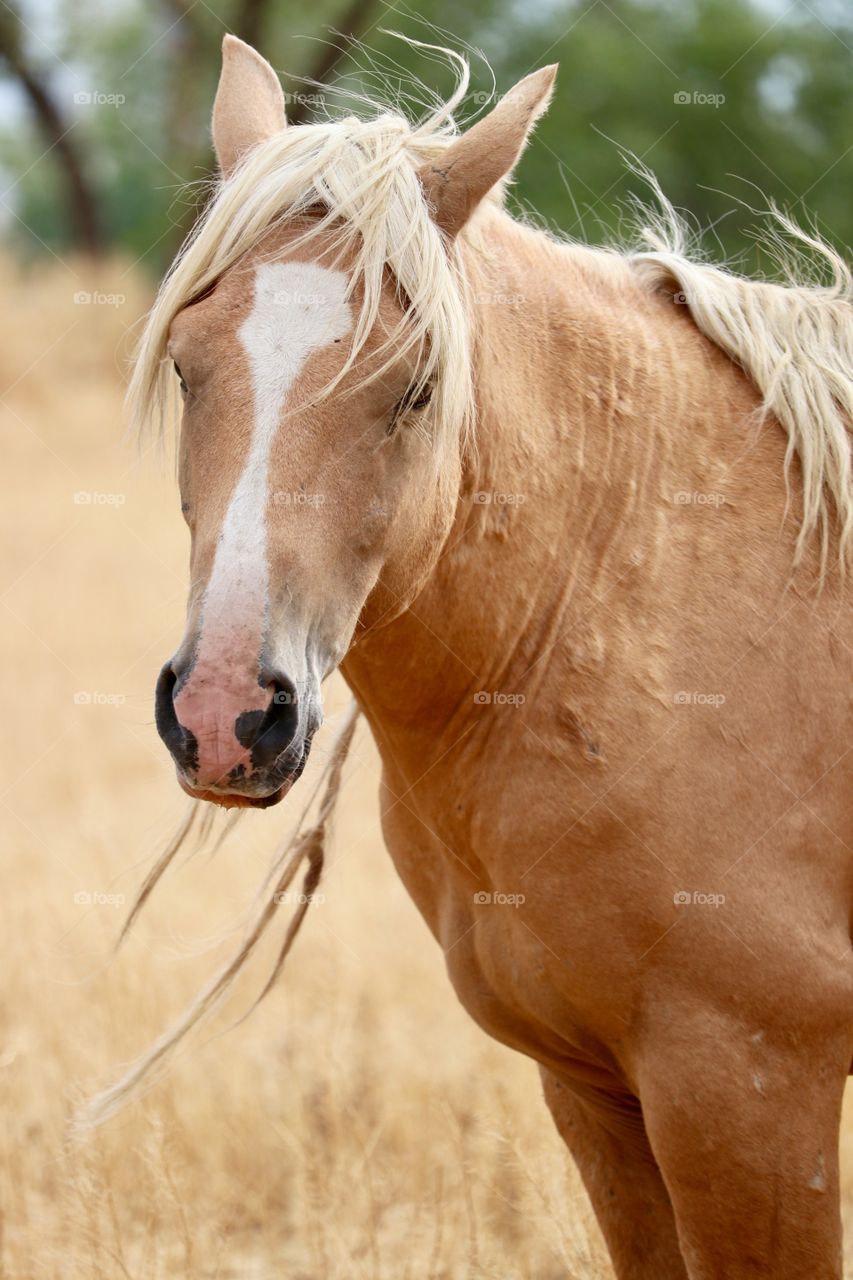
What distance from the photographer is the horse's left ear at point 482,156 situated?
2.22 meters

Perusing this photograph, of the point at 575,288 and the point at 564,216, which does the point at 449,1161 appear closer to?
the point at 575,288

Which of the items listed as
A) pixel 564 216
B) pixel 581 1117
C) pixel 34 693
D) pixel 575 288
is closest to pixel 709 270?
pixel 575 288

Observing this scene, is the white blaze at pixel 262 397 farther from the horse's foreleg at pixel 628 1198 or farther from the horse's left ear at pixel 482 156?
the horse's foreleg at pixel 628 1198

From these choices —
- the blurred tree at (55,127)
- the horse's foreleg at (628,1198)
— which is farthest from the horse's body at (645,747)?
the blurred tree at (55,127)

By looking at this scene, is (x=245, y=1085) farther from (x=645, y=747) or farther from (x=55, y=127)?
(x=55, y=127)

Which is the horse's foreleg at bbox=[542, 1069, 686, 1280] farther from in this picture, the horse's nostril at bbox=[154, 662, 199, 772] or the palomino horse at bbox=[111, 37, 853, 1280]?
the horse's nostril at bbox=[154, 662, 199, 772]

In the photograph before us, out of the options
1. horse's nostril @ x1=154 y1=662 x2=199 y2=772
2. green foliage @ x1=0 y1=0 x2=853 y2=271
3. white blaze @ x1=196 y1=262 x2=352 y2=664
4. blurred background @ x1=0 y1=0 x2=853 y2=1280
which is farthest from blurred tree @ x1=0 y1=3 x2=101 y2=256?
horse's nostril @ x1=154 y1=662 x2=199 y2=772

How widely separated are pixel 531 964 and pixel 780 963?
1.47 ft

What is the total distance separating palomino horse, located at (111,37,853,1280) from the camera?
82.0 inches

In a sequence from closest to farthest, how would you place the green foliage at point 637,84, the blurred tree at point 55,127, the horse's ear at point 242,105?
1. the horse's ear at point 242,105
2. the blurred tree at point 55,127
3. the green foliage at point 637,84

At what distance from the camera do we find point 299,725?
1.98 meters

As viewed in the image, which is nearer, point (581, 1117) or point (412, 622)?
point (412, 622)

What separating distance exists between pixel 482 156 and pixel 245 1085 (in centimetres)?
334

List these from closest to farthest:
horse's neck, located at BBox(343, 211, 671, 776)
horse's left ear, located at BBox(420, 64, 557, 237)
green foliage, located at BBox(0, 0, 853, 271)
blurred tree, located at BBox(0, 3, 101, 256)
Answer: horse's left ear, located at BBox(420, 64, 557, 237), horse's neck, located at BBox(343, 211, 671, 776), blurred tree, located at BBox(0, 3, 101, 256), green foliage, located at BBox(0, 0, 853, 271)
